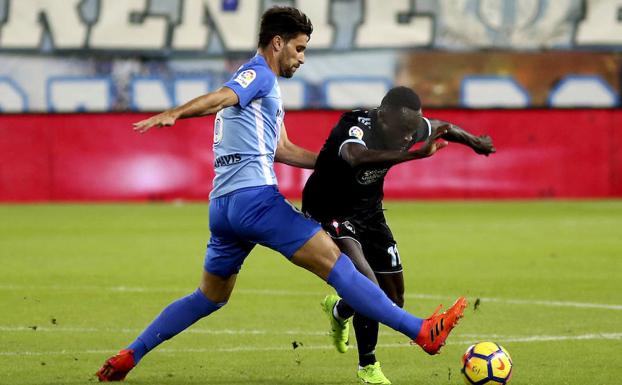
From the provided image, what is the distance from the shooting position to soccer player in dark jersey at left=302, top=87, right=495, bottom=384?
8445 mm

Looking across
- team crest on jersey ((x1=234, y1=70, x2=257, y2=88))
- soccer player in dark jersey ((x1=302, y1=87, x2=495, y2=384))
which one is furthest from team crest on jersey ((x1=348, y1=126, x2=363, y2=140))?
team crest on jersey ((x1=234, y1=70, x2=257, y2=88))

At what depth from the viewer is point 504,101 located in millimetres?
28297

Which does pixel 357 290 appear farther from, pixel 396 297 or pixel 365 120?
pixel 365 120

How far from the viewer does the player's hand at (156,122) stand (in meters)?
7.00

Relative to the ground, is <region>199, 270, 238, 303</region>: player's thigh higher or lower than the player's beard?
lower

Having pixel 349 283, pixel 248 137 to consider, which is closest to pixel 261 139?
pixel 248 137

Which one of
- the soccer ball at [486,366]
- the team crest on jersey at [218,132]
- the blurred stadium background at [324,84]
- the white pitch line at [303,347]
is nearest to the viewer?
the soccer ball at [486,366]

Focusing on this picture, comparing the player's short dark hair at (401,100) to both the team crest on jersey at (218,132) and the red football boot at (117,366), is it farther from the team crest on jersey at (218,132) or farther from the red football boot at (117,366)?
the red football boot at (117,366)

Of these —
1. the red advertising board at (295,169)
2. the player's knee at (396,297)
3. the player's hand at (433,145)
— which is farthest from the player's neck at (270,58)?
the red advertising board at (295,169)

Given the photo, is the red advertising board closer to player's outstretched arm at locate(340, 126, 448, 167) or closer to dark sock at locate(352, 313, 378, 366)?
dark sock at locate(352, 313, 378, 366)

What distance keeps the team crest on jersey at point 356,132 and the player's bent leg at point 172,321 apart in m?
1.11

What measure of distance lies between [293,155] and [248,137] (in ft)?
2.99

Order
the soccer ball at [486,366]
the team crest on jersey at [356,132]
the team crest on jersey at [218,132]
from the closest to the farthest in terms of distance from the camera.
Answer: the soccer ball at [486,366] < the team crest on jersey at [218,132] < the team crest on jersey at [356,132]

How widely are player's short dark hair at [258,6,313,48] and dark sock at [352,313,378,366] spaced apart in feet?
5.79
